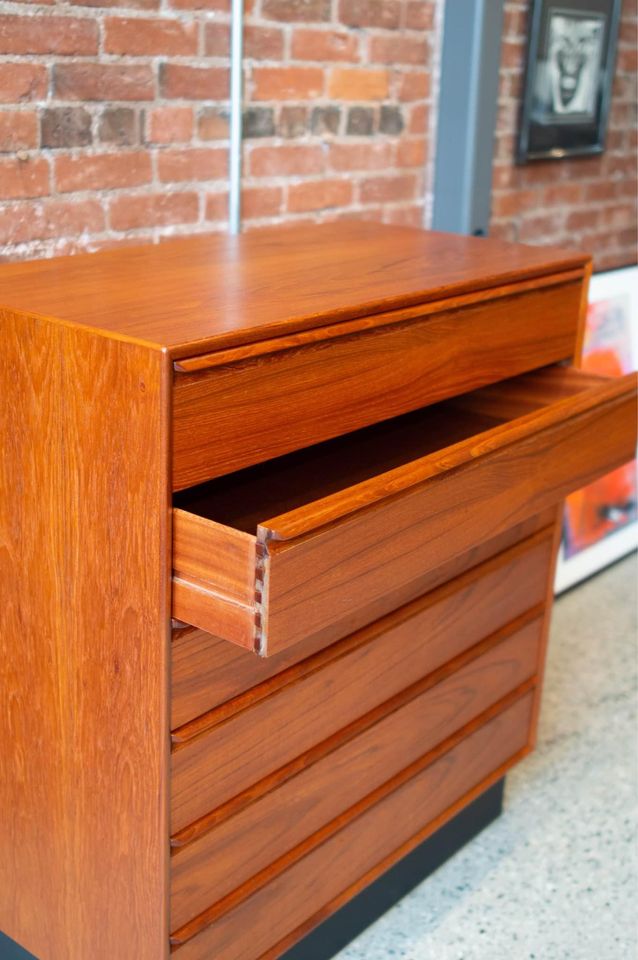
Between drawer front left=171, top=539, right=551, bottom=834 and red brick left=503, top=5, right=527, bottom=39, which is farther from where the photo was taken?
red brick left=503, top=5, right=527, bottom=39

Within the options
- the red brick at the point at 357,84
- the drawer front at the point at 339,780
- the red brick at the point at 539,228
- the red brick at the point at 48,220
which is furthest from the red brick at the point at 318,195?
the drawer front at the point at 339,780

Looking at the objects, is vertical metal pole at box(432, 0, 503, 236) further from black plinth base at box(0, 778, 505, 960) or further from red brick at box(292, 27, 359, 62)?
black plinth base at box(0, 778, 505, 960)

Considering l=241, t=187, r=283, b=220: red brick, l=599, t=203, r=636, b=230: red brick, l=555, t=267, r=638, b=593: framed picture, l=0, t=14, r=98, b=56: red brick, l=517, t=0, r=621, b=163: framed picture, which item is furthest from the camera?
l=599, t=203, r=636, b=230: red brick

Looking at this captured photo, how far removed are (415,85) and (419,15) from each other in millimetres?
139

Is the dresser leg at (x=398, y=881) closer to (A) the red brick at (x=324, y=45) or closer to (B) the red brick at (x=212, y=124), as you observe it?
(B) the red brick at (x=212, y=124)

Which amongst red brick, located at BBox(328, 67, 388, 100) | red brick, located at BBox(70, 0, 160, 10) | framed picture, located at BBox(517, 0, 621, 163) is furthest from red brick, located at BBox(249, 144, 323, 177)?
framed picture, located at BBox(517, 0, 621, 163)

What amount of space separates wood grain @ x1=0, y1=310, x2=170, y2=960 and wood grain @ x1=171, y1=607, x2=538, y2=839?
2.1 inches

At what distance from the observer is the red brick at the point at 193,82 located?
1.91m

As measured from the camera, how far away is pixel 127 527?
128 cm

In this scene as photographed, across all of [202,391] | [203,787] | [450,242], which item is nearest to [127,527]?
[202,391]

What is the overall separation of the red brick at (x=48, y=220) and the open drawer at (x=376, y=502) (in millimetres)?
526

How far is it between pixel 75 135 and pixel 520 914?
4.90ft

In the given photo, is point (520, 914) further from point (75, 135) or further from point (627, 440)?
point (75, 135)

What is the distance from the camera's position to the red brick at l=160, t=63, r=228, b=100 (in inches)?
75.2
